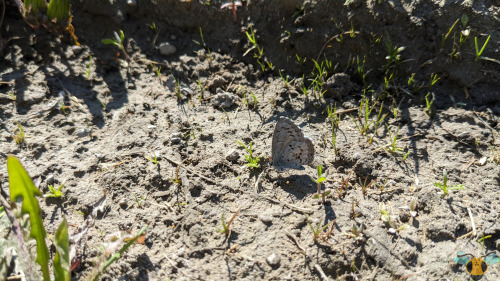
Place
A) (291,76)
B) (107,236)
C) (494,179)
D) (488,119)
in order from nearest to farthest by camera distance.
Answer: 1. (107,236)
2. (494,179)
3. (488,119)
4. (291,76)

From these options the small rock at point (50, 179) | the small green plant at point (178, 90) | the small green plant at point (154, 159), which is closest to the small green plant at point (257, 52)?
the small green plant at point (178, 90)

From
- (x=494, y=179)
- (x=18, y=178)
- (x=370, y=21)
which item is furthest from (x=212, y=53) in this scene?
(x=494, y=179)

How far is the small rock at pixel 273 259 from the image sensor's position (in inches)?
88.4

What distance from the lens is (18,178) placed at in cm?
193

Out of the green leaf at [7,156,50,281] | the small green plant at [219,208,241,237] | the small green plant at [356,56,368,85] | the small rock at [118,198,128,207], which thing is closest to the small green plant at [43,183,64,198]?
the small rock at [118,198,128,207]

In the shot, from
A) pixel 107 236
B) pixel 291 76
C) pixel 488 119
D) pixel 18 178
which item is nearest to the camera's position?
pixel 18 178

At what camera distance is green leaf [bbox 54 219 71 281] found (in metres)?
2.07

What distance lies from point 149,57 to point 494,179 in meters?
2.77

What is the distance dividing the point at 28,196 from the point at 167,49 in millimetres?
1889

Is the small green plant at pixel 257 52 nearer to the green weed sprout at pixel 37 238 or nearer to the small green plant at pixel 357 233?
the small green plant at pixel 357 233

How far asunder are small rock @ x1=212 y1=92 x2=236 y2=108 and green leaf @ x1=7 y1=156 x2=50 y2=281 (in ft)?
4.82

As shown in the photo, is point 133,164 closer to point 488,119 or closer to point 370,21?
point 370,21

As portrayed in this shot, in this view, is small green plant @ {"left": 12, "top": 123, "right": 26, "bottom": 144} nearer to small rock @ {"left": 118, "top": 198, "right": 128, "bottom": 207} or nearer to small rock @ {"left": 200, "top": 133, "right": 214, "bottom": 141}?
small rock @ {"left": 118, "top": 198, "right": 128, "bottom": 207}

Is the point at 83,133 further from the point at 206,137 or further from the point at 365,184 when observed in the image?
the point at 365,184
